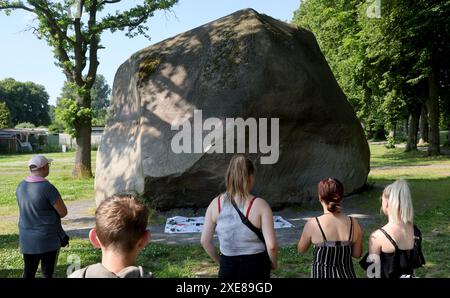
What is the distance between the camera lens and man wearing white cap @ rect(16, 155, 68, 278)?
493cm

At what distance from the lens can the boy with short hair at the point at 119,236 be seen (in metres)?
2.50

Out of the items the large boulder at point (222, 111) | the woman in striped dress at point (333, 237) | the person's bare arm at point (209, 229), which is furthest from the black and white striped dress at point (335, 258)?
the large boulder at point (222, 111)

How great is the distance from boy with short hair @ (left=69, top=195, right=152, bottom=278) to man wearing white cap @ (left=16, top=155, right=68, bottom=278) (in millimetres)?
2620

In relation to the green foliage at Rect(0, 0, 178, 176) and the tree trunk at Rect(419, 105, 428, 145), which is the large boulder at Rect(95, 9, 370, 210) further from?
the tree trunk at Rect(419, 105, 428, 145)

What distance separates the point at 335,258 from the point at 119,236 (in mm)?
1958

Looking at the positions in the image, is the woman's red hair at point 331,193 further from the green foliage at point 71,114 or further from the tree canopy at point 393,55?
the tree canopy at point 393,55

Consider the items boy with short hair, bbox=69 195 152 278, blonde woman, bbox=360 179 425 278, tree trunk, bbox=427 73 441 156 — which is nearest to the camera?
boy with short hair, bbox=69 195 152 278

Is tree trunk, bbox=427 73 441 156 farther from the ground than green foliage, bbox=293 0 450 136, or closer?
closer

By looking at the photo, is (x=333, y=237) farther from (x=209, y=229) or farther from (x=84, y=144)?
(x=84, y=144)

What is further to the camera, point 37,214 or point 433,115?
point 433,115

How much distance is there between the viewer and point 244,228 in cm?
379

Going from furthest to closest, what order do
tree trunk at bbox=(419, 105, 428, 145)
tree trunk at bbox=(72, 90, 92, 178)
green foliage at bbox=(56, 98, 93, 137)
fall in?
1. tree trunk at bbox=(419, 105, 428, 145)
2. tree trunk at bbox=(72, 90, 92, 178)
3. green foliage at bbox=(56, 98, 93, 137)

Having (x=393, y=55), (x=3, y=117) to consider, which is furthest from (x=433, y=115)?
(x=3, y=117)

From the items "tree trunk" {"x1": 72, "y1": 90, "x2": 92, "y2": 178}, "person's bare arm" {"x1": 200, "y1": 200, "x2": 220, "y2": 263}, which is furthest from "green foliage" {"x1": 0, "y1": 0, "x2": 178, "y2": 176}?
"person's bare arm" {"x1": 200, "y1": 200, "x2": 220, "y2": 263}
